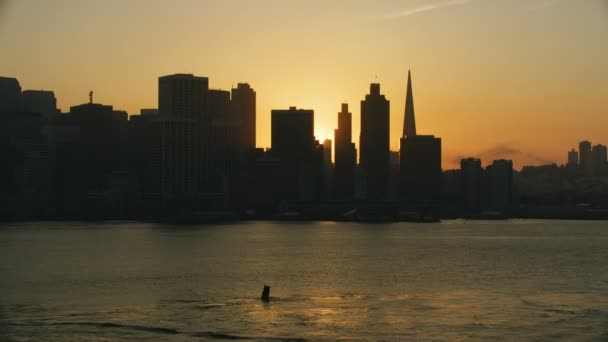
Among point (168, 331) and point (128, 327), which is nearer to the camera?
point (168, 331)

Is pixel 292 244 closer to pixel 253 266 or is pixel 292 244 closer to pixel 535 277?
pixel 253 266

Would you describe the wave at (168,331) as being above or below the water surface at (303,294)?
below

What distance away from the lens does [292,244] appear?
101 metres

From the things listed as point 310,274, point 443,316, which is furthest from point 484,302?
point 310,274

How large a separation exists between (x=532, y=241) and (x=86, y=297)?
243 feet

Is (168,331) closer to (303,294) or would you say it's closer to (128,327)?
(128,327)

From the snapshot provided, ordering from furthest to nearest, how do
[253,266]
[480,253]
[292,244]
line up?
1. [292,244]
2. [480,253]
3. [253,266]

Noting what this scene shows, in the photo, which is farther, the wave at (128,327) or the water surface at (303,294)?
the water surface at (303,294)

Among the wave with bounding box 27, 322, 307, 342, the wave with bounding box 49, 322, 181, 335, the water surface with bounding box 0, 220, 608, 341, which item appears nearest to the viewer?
the wave with bounding box 27, 322, 307, 342

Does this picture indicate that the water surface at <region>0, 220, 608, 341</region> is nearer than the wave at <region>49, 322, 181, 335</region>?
No

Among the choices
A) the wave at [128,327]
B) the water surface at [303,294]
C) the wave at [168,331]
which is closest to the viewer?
the wave at [168,331]

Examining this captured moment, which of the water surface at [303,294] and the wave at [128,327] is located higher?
the water surface at [303,294]

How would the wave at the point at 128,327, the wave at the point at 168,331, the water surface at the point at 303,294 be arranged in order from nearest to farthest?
the wave at the point at 168,331 < the wave at the point at 128,327 < the water surface at the point at 303,294

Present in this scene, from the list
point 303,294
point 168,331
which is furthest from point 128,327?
point 303,294
